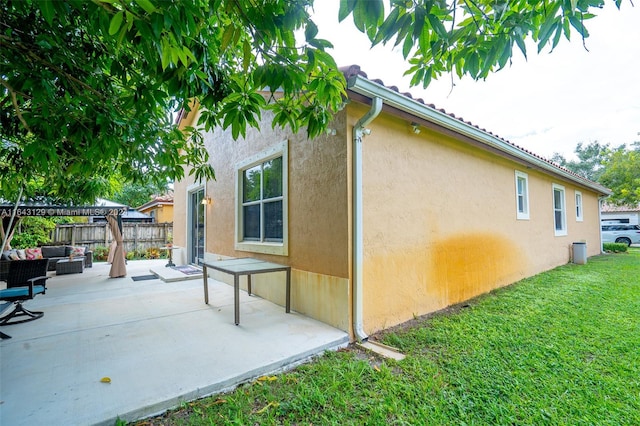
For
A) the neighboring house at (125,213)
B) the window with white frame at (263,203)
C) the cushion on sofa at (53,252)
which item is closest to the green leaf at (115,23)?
the window with white frame at (263,203)

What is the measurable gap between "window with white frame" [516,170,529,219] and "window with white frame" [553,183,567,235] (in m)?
2.53

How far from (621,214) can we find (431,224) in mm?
33661

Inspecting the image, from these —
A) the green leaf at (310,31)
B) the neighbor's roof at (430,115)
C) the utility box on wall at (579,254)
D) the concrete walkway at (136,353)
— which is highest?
the neighbor's roof at (430,115)

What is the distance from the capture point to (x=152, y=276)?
837 centimetres

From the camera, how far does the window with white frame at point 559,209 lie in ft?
31.1

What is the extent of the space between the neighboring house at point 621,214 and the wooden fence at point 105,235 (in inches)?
1397

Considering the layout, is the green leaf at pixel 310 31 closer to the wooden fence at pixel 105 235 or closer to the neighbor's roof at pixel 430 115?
the neighbor's roof at pixel 430 115

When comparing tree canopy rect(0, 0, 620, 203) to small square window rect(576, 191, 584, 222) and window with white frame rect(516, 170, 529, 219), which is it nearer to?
window with white frame rect(516, 170, 529, 219)

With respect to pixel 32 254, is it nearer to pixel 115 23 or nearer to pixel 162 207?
pixel 162 207

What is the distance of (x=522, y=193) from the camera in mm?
7754

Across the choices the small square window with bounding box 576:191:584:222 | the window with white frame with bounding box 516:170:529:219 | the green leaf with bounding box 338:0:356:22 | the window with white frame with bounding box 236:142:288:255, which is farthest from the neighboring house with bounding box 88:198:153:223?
the small square window with bounding box 576:191:584:222

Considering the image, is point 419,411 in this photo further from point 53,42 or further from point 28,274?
point 28,274

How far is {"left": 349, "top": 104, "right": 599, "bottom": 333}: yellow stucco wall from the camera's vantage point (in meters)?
4.09

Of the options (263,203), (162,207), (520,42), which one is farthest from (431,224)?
(162,207)
